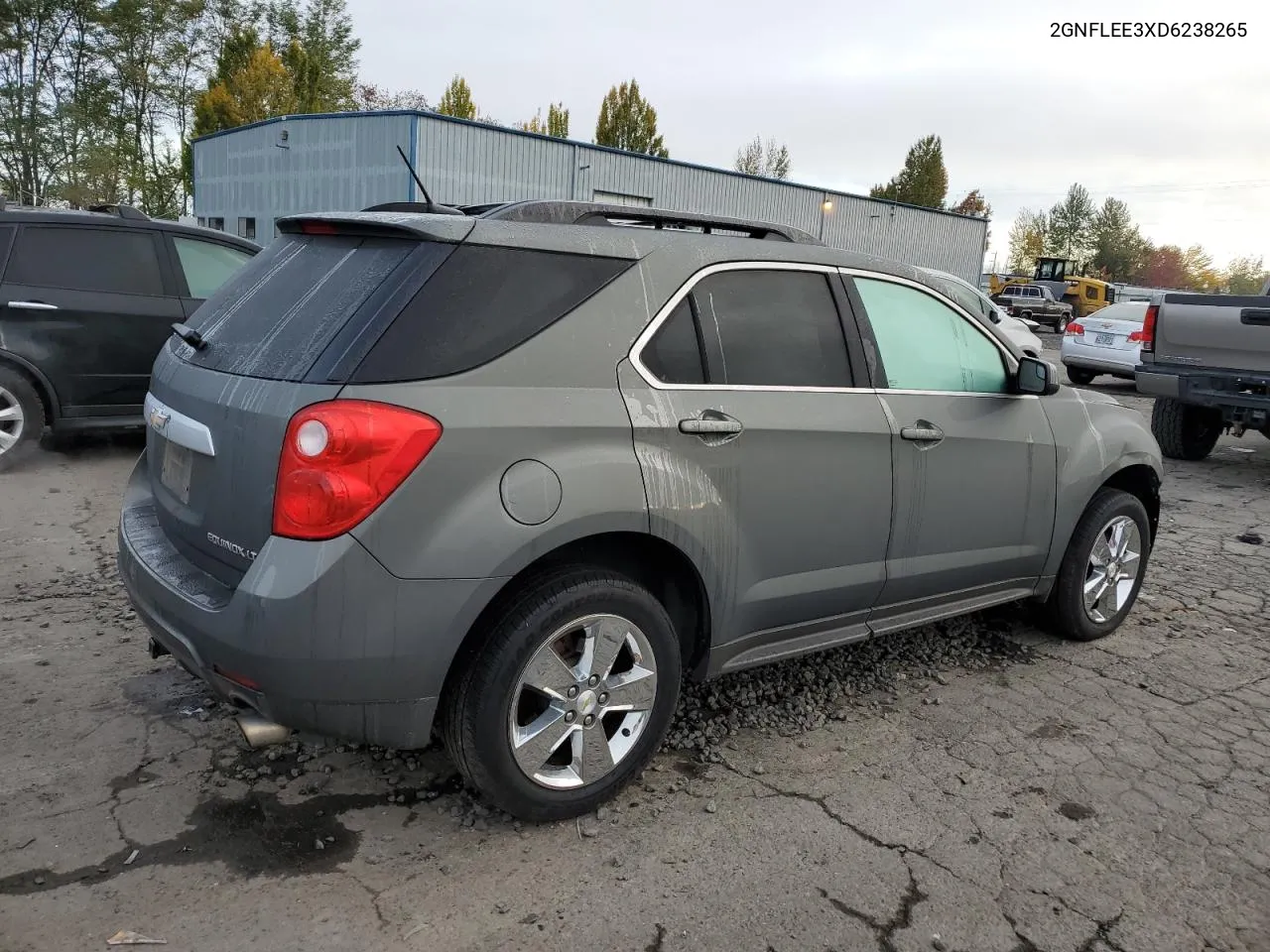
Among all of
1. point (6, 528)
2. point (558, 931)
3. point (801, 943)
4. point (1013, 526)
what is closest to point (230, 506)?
point (558, 931)

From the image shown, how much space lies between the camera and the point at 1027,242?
8188 cm

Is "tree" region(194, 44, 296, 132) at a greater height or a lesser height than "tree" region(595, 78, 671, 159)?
lesser

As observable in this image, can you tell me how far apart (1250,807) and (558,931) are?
2.28m

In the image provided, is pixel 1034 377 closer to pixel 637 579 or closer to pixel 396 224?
pixel 637 579

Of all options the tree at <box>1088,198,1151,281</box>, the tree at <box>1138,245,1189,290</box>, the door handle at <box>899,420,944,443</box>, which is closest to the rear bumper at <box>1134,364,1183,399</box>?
the door handle at <box>899,420,944,443</box>

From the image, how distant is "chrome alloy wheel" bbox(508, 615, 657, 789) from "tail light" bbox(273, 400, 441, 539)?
63 cm

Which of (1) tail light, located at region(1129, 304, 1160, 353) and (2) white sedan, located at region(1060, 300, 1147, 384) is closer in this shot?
(1) tail light, located at region(1129, 304, 1160, 353)

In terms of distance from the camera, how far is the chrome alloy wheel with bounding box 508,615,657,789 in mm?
2641

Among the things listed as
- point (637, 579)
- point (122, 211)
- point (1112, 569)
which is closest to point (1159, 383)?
point (1112, 569)

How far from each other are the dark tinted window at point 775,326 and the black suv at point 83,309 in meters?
4.46

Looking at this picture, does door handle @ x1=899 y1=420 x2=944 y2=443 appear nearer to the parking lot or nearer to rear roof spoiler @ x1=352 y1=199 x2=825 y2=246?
the parking lot

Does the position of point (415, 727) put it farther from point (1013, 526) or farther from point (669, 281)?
point (1013, 526)

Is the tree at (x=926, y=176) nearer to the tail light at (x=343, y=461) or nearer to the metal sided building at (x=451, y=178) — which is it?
the metal sided building at (x=451, y=178)

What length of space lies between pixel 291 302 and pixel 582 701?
142 centimetres
